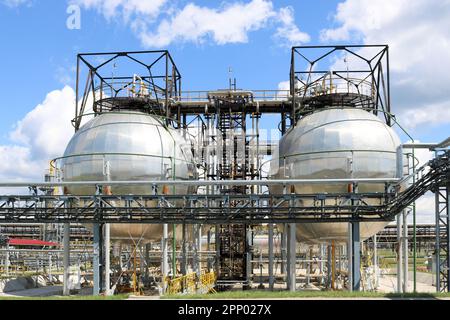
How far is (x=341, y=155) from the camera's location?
74.4 ft

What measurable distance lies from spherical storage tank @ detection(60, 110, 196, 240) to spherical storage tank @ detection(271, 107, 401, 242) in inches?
228

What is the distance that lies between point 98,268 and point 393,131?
15085 millimetres

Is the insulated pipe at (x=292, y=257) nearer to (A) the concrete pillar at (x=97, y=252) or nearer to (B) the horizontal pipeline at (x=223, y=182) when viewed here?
(B) the horizontal pipeline at (x=223, y=182)

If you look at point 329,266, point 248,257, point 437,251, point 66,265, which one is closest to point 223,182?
point 437,251

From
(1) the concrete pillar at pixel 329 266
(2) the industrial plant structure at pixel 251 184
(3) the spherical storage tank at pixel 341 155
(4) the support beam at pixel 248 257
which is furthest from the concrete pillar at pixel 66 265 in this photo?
(1) the concrete pillar at pixel 329 266

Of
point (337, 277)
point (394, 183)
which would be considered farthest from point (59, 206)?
point (337, 277)

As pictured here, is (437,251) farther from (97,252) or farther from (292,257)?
(97,252)

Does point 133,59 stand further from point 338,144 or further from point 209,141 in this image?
point 338,144

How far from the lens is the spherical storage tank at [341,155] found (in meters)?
22.7

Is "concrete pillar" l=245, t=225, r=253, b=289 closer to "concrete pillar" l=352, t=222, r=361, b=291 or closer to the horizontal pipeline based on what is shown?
the horizontal pipeline

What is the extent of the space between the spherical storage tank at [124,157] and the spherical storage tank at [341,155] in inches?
228

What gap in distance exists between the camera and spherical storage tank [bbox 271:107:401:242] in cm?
2266

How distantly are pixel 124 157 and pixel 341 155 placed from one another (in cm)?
974

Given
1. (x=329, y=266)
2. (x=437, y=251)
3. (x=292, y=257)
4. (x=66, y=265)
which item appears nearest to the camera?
(x=437, y=251)
